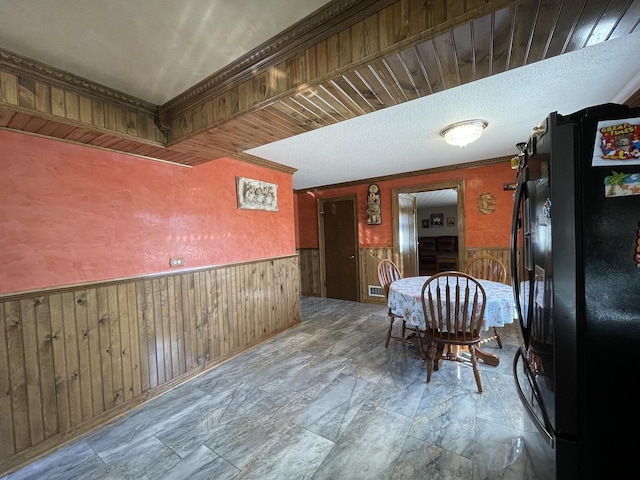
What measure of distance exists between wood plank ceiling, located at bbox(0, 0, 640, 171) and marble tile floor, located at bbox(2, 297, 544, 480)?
1617 mm

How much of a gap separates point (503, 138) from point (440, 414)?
2838 millimetres

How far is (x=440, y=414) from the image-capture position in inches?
71.7

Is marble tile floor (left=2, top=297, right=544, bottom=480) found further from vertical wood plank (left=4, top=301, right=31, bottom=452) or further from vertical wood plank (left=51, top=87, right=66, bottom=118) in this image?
vertical wood plank (left=51, top=87, right=66, bottom=118)

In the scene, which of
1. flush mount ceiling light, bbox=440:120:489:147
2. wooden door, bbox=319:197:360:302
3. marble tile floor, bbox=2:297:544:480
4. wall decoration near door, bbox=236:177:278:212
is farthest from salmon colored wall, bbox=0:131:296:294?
wooden door, bbox=319:197:360:302

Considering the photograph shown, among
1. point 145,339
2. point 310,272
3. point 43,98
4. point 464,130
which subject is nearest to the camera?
point 43,98

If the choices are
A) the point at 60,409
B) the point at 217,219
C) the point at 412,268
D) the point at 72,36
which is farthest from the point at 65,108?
the point at 412,268

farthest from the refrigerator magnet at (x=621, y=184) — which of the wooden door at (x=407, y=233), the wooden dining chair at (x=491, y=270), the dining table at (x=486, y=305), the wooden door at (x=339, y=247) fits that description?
the wooden door at (x=339, y=247)

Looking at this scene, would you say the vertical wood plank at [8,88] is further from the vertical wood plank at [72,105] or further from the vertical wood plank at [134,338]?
the vertical wood plank at [134,338]

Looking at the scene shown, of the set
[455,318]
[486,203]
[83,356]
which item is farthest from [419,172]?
[83,356]

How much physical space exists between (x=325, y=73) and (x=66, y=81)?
154 cm

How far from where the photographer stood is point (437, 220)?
339 inches

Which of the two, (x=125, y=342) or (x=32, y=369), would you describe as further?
(x=125, y=342)

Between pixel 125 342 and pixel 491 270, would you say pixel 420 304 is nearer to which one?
pixel 491 270

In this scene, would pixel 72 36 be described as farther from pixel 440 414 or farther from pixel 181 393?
pixel 440 414
